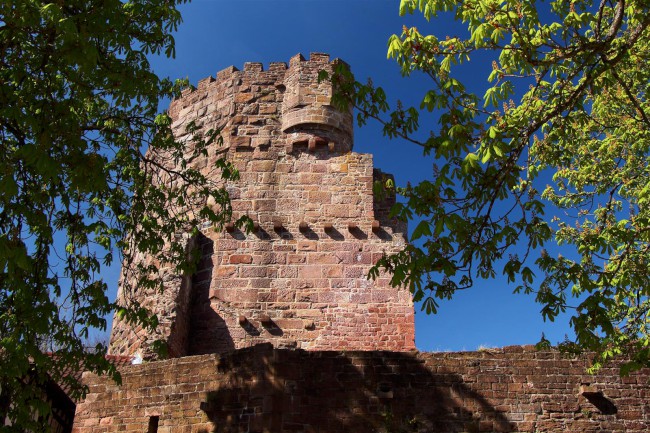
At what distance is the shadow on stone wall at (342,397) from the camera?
28.6 feet

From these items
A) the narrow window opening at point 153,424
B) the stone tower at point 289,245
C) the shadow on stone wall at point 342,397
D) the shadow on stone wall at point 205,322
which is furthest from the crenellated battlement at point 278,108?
the narrow window opening at point 153,424

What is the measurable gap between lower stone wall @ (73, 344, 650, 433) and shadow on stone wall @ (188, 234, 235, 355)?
10.3 ft

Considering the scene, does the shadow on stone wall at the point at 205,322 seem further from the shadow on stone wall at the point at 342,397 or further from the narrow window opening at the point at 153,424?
the shadow on stone wall at the point at 342,397

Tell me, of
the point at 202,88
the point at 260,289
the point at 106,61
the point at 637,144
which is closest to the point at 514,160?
the point at 106,61

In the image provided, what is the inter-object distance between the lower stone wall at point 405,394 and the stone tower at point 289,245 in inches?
119

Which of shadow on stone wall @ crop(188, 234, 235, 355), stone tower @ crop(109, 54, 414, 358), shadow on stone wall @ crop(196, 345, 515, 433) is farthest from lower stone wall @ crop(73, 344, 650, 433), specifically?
shadow on stone wall @ crop(188, 234, 235, 355)

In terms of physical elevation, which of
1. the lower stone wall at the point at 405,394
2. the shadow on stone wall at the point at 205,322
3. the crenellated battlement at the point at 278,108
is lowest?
the lower stone wall at the point at 405,394

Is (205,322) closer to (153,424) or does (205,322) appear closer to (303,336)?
(303,336)

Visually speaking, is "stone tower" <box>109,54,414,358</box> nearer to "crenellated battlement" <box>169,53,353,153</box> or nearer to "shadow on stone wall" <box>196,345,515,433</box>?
"crenellated battlement" <box>169,53,353,153</box>

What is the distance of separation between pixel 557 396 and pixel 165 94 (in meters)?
7.11

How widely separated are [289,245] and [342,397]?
193 inches

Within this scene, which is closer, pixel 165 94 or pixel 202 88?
pixel 165 94

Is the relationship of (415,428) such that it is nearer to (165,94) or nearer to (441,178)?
(441,178)

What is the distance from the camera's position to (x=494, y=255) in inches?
294
